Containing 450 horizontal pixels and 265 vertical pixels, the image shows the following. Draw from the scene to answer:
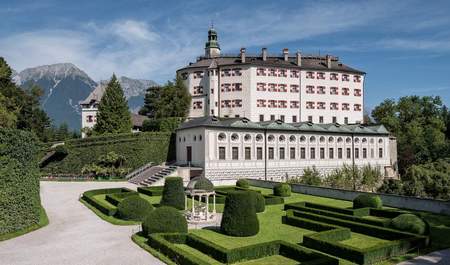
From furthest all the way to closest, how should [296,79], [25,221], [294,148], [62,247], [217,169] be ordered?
[296,79]
[294,148]
[217,169]
[25,221]
[62,247]

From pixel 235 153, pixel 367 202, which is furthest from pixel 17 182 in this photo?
→ pixel 235 153

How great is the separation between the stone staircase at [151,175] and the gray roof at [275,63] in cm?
2122

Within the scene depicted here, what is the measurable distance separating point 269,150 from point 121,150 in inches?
664

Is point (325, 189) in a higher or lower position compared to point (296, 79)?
lower

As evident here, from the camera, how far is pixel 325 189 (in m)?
30.8

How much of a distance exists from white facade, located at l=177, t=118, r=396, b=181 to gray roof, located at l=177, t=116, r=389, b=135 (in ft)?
0.86

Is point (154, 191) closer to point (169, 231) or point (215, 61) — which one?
point (169, 231)

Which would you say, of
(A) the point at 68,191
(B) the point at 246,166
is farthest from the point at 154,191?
(B) the point at 246,166

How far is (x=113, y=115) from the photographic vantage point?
167 feet

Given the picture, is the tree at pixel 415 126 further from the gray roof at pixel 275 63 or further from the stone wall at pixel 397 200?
the stone wall at pixel 397 200

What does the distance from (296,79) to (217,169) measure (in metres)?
24.7

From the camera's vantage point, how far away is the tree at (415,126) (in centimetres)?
5341

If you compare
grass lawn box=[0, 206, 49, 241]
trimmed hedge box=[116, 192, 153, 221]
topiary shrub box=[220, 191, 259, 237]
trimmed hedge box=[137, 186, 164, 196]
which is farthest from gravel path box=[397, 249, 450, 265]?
trimmed hedge box=[137, 186, 164, 196]

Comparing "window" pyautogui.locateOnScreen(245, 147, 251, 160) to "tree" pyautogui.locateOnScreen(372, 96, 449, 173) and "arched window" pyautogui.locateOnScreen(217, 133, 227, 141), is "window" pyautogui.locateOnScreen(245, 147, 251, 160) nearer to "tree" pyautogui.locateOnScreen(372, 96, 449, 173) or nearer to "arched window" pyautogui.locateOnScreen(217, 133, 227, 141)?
"arched window" pyautogui.locateOnScreen(217, 133, 227, 141)
